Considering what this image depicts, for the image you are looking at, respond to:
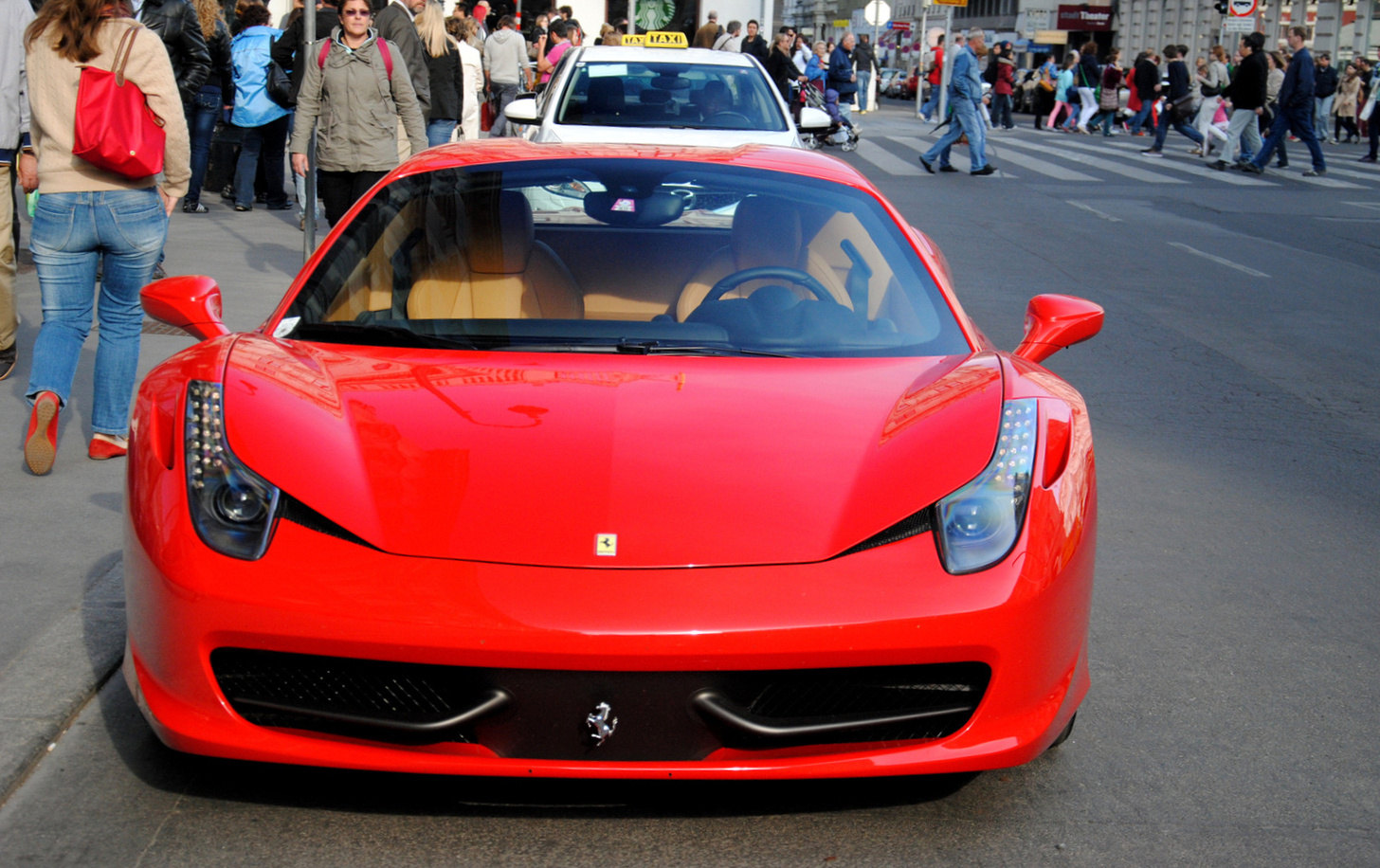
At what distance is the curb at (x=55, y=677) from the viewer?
308 cm

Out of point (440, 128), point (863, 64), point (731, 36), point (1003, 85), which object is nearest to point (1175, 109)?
point (1003, 85)

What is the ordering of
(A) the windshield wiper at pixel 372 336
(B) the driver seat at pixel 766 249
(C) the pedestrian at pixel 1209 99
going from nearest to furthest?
1. (A) the windshield wiper at pixel 372 336
2. (B) the driver seat at pixel 766 249
3. (C) the pedestrian at pixel 1209 99

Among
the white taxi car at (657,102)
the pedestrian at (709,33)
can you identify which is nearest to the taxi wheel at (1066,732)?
the white taxi car at (657,102)

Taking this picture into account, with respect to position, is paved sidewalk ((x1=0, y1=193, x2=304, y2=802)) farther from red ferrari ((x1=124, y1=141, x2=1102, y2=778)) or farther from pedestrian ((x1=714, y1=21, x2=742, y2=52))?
pedestrian ((x1=714, y1=21, x2=742, y2=52))

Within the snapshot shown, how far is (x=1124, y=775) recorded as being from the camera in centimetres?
316

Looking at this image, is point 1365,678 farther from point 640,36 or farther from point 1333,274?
point 640,36

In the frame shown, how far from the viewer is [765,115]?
10.7 m

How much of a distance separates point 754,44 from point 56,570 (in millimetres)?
18597

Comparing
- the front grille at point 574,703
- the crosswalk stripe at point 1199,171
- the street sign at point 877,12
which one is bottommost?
the crosswalk stripe at point 1199,171

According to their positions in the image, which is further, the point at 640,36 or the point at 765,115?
the point at 640,36

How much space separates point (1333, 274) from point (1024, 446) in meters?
10.3

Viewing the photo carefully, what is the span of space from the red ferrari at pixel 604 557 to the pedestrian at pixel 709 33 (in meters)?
18.2

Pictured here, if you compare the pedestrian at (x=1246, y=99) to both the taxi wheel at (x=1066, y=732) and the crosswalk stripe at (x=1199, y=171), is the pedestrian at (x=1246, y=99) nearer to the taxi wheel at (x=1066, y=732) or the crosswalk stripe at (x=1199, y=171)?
the crosswalk stripe at (x=1199, y=171)

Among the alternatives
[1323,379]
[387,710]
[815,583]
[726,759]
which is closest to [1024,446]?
[815,583]
